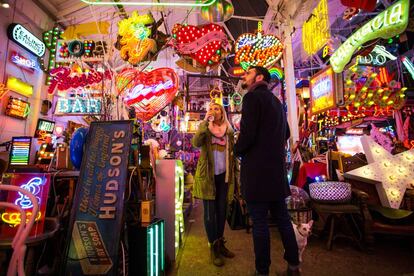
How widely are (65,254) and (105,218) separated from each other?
0.44m

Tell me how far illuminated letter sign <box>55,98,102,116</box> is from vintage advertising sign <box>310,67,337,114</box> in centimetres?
506

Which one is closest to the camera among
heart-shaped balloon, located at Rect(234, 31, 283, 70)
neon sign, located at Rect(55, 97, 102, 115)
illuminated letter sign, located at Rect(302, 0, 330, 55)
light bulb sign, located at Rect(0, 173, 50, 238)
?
light bulb sign, located at Rect(0, 173, 50, 238)

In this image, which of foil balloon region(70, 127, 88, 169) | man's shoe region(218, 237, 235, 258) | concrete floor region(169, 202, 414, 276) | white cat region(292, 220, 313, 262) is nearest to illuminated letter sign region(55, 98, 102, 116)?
foil balloon region(70, 127, 88, 169)

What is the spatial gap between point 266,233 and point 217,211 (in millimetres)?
878

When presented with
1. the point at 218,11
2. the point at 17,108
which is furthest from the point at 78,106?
the point at 218,11

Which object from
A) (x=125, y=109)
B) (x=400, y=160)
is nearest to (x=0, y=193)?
(x=125, y=109)

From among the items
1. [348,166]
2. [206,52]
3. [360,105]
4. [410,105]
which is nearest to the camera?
[348,166]

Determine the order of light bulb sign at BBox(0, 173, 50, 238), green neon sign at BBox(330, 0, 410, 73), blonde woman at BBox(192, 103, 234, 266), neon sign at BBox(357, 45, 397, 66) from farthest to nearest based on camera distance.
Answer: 1. neon sign at BBox(357, 45, 397, 66)
2. green neon sign at BBox(330, 0, 410, 73)
3. blonde woman at BBox(192, 103, 234, 266)
4. light bulb sign at BBox(0, 173, 50, 238)

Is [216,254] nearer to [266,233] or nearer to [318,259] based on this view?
[266,233]

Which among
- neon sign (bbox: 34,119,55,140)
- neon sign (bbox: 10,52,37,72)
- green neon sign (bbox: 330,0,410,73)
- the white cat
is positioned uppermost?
neon sign (bbox: 10,52,37,72)

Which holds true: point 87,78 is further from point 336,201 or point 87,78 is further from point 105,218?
point 336,201

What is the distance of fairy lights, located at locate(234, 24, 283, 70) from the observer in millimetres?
5566

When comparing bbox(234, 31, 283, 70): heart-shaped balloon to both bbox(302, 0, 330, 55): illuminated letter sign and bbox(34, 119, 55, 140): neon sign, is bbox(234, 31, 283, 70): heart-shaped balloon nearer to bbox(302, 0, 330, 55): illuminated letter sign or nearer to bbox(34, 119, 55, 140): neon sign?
bbox(302, 0, 330, 55): illuminated letter sign

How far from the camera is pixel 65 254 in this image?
197 centimetres
